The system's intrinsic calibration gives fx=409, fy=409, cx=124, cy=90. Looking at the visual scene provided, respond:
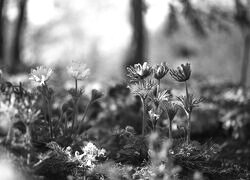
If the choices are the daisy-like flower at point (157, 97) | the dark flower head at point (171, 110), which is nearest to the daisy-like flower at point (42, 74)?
the daisy-like flower at point (157, 97)

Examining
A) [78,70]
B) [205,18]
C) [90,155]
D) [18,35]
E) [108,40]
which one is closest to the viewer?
[90,155]

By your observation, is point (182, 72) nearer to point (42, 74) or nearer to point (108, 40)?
point (42, 74)

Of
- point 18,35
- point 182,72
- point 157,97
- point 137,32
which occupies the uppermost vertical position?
point 18,35

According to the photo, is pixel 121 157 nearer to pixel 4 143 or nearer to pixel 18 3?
pixel 4 143

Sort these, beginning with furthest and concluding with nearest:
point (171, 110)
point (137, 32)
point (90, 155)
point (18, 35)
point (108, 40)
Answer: point (108, 40), point (18, 35), point (137, 32), point (171, 110), point (90, 155)

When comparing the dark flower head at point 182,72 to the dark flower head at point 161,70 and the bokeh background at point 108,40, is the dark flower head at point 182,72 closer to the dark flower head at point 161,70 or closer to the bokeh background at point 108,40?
the dark flower head at point 161,70

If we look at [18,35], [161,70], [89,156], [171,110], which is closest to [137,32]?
[18,35]
